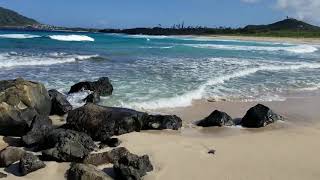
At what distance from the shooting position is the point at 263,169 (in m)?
7.30

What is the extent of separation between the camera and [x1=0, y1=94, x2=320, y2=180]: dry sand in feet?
23.1

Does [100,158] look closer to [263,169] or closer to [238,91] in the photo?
[263,169]

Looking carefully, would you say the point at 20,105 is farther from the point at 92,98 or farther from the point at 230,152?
the point at 230,152

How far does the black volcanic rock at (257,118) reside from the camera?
10438mm

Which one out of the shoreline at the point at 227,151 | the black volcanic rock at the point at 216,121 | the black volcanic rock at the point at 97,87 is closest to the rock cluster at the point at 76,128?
the black volcanic rock at the point at 216,121

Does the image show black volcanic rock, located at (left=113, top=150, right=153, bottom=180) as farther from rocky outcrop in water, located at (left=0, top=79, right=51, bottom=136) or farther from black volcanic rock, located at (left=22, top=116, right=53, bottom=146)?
rocky outcrop in water, located at (left=0, top=79, right=51, bottom=136)

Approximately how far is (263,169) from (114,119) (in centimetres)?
313

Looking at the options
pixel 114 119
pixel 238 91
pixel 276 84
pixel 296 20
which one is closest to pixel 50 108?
pixel 114 119

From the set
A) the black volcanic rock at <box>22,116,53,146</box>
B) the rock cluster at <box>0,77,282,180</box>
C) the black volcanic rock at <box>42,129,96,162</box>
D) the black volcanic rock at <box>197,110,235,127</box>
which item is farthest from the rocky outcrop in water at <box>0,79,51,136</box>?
the black volcanic rock at <box>197,110,235,127</box>

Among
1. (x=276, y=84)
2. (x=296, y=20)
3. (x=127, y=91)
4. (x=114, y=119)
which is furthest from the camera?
(x=296, y=20)

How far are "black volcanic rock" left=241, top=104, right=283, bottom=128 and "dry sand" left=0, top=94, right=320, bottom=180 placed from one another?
0.77 ft

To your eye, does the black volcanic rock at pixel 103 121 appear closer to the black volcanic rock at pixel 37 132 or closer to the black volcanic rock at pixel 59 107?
the black volcanic rock at pixel 37 132

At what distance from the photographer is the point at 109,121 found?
9.07 metres

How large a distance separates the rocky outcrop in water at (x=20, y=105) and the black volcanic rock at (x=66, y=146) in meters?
1.15
